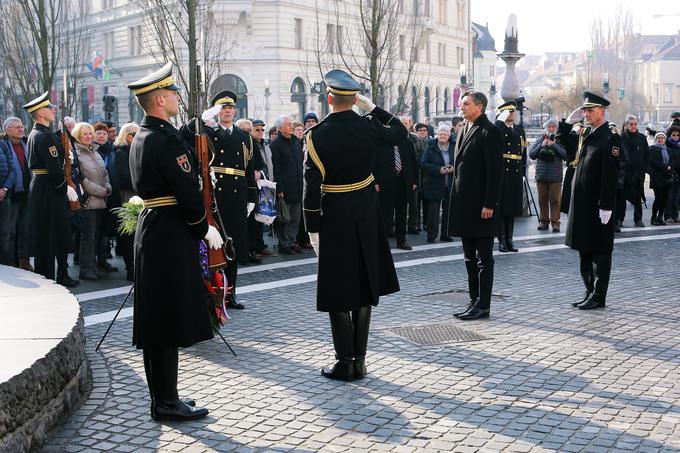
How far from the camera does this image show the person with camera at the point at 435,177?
15.7 m

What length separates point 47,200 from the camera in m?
11.2

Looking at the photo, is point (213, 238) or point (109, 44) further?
point (109, 44)

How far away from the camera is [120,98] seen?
66.0 meters

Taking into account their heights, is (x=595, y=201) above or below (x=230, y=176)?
below

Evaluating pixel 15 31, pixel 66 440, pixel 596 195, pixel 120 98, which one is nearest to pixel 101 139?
pixel 596 195

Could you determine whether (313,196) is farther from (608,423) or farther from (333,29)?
(333,29)

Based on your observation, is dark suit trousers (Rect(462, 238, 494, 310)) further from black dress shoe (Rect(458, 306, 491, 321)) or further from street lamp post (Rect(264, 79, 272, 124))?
street lamp post (Rect(264, 79, 272, 124))

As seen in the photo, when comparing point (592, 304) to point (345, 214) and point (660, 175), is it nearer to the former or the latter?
point (345, 214)

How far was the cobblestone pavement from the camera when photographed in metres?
5.62

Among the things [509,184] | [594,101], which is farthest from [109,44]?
[594,101]

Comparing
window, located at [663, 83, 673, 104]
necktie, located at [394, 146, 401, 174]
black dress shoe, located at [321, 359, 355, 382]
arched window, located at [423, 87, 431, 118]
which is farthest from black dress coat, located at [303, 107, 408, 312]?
window, located at [663, 83, 673, 104]

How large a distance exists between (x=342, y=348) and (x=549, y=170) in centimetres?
1070

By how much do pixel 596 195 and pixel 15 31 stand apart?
26.5 m

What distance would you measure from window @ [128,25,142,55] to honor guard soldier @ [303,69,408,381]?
195ft
